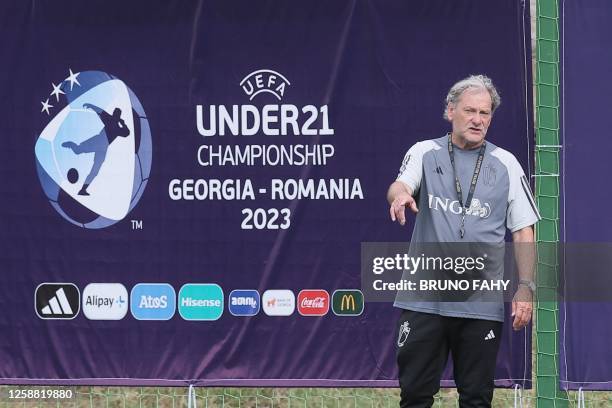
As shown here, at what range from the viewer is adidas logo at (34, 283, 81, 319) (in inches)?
258

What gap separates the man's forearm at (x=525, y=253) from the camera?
5.46m

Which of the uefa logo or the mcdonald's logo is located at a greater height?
the uefa logo

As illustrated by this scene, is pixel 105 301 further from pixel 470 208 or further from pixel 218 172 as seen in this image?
pixel 470 208

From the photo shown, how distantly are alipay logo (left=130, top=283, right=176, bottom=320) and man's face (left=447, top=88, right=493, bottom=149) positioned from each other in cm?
193

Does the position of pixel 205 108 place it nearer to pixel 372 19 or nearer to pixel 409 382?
pixel 372 19

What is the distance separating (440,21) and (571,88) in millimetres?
797

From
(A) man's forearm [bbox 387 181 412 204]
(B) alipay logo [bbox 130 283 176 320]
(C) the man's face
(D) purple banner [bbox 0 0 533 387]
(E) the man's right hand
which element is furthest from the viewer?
(B) alipay logo [bbox 130 283 176 320]

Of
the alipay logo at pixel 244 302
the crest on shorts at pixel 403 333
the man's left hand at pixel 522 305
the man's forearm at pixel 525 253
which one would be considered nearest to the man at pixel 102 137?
the alipay logo at pixel 244 302

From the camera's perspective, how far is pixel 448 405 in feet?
24.7

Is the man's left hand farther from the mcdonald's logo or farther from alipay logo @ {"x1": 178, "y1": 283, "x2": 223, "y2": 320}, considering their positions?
alipay logo @ {"x1": 178, "y1": 283, "x2": 223, "y2": 320}

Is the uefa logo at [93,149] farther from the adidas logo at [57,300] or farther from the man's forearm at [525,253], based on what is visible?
the man's forearm at [525,253]

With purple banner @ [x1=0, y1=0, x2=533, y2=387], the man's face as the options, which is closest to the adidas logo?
purple banner @ [x1=0, y1=0, x2=533, y2=387]

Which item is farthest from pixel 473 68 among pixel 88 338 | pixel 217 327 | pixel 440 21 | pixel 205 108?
pixel 88 338

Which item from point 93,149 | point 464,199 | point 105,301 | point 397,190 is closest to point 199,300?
point 105,301
